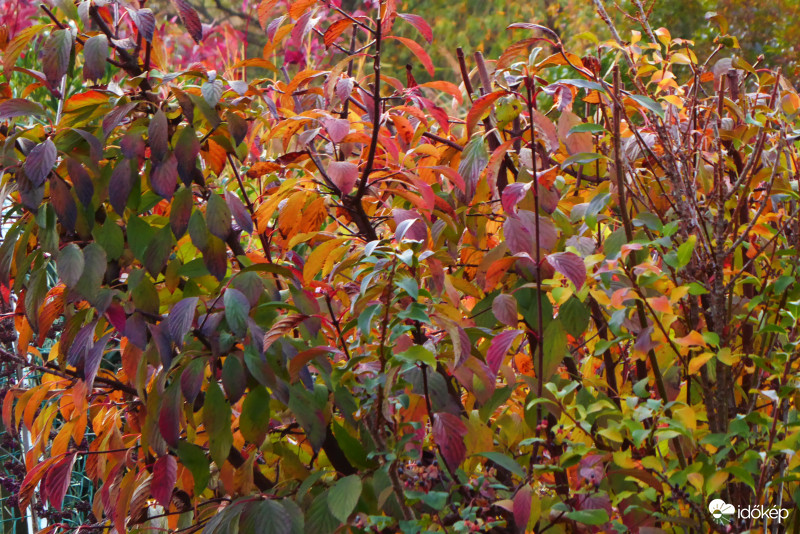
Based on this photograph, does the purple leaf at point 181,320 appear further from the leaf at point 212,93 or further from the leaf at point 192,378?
the leaf at point 212,93

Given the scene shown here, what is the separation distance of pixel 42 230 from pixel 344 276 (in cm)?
56

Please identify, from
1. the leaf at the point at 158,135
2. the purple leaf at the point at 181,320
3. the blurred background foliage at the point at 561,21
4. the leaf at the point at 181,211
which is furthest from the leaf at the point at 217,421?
the blurred background foliage at the point at 561,21

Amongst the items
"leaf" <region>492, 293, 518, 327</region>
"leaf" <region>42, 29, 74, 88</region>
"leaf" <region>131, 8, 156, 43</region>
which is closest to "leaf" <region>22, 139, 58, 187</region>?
"leaf" <region>42, 29, 74, 88</region>

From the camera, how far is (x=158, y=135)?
1.17 metres

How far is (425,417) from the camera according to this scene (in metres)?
1.40

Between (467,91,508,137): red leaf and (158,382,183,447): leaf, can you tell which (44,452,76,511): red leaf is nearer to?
(158,382,183,447): leaf

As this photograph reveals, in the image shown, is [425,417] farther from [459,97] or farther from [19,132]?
[19,132]

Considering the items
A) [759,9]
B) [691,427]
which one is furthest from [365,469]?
[759,9]

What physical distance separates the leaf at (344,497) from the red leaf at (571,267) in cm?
41

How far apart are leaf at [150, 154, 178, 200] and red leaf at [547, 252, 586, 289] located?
1.83 feet

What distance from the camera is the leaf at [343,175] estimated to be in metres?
1.24

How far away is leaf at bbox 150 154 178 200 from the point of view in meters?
1.18

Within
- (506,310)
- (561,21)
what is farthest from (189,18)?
(561,21)

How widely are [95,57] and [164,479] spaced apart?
2.10 feet
